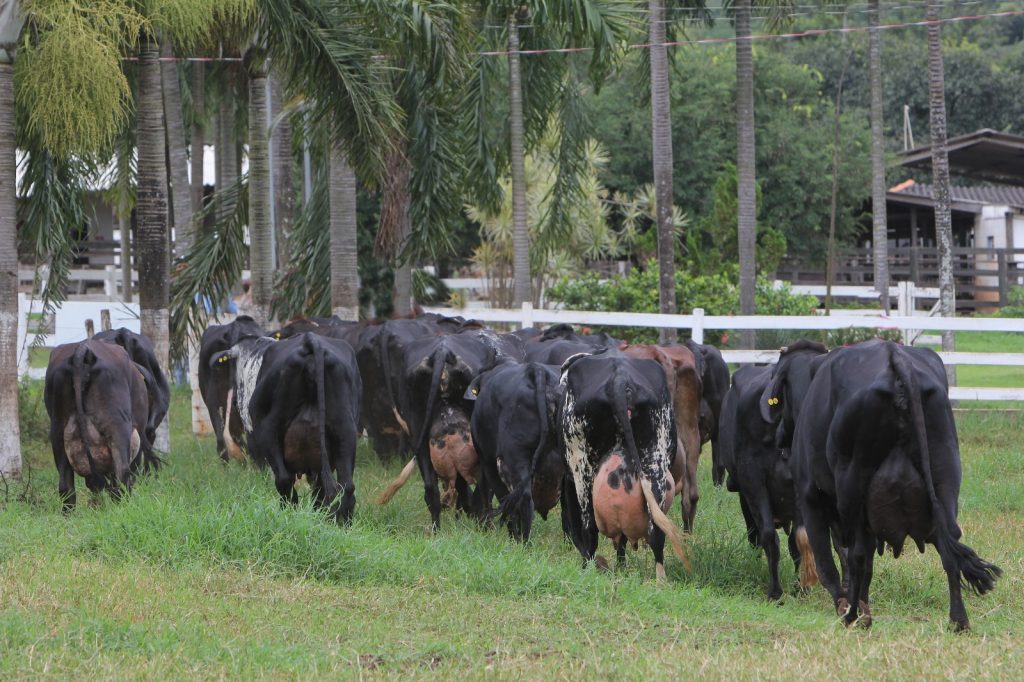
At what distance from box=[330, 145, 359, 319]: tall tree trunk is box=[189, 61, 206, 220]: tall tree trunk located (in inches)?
258

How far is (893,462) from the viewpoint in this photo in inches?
288

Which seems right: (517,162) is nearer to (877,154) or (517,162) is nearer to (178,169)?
(178,169)

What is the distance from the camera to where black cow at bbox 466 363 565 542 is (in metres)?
9.66

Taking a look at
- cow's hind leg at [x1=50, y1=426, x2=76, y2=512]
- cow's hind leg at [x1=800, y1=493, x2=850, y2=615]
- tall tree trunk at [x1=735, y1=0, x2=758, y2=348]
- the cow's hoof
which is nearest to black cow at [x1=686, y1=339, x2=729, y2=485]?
cow's hind leg at [x1=800, y1=493, x2=850, y2=615]

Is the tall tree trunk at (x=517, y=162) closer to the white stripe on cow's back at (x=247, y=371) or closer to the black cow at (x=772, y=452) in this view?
the white stripe on cow's back at (x=247, y=371)

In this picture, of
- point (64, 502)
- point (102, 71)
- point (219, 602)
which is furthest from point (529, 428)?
point (102, 71)

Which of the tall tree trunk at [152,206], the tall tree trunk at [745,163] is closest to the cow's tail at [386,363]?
the tall tree trunk at [152,206]

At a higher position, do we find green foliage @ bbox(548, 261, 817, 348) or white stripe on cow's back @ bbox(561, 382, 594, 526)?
green foliage @ bbox(548, 261, 817, 348)

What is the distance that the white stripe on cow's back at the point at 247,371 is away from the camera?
459 inches

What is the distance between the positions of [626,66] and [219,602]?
34385 mm

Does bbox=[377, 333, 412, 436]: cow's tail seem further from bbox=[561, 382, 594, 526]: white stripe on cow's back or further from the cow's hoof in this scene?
the cow's hoof

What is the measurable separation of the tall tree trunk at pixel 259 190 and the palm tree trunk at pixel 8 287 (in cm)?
561

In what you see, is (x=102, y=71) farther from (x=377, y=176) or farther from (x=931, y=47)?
(x=931, y=47)

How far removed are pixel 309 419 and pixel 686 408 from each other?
2977 millimetres
